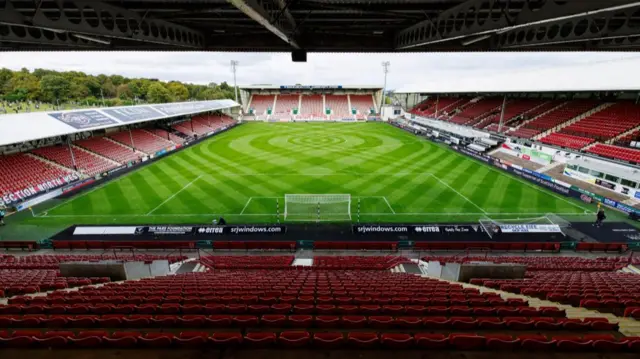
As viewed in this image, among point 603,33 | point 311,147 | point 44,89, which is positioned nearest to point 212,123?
point 311,147

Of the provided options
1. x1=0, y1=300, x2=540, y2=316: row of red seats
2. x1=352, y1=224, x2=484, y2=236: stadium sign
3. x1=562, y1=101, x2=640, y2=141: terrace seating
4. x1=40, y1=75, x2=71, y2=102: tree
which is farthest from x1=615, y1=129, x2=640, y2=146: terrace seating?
x1=40, y1=75, x2=71, y2=102: tree

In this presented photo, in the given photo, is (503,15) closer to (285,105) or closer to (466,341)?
(466,341)

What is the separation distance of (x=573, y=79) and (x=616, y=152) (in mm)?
8638

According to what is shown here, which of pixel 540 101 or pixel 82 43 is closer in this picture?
pixel 82 43

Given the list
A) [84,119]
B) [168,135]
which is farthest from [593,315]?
[168,135]

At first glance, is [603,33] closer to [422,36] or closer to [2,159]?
[422,36]

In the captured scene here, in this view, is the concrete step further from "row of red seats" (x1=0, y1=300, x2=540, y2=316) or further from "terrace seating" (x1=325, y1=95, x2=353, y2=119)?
"terrace seating" (x1=325, y1=95, x2=353, y2=119)

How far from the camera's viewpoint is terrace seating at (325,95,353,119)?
80625mm

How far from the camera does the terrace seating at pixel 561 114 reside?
35.7 m

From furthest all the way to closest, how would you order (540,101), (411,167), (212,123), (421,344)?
(212,123) → (540,101) → (411,167) → (421,344)

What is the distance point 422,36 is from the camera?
12.7 metres

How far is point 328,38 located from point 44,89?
9358 cm

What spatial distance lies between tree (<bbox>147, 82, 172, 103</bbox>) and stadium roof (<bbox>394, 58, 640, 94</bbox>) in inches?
3772

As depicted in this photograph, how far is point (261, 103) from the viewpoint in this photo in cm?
8450
